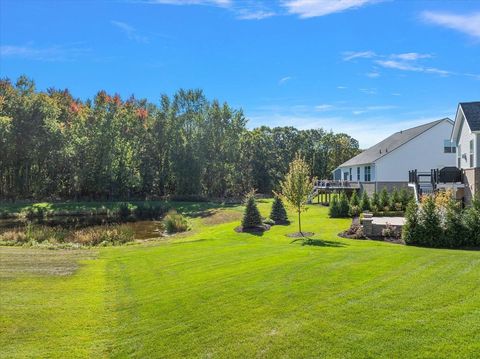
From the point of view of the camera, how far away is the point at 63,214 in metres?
40.6

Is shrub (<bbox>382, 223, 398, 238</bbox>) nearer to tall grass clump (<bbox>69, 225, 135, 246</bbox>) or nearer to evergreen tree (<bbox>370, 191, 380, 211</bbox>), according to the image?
evergreen tree (<bbox>370, 191, 380, 211</bbox>)

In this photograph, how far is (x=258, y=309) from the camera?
748 centimetres

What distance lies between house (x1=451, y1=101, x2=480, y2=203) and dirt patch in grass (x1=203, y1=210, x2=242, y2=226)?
57.9 ft

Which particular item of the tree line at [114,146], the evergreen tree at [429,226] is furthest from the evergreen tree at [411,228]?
the tree line at [114,146]

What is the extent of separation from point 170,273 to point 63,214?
33620 millimetres

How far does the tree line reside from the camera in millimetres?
46375

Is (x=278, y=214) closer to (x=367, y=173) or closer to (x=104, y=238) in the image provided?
(x=104, y=238)

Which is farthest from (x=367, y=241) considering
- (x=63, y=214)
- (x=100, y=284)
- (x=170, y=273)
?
(x=63, y=214)

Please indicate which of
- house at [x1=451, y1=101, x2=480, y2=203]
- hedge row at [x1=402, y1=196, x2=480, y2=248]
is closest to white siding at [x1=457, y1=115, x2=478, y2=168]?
house at [x1=451, y1=101, x2=480, y2=203]

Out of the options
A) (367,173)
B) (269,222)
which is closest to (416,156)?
(367,173)

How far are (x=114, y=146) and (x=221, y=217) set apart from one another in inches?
822

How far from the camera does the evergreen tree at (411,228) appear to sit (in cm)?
1449

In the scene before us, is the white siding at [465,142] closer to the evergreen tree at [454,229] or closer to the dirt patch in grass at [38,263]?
the evergreen tree at [454,229]

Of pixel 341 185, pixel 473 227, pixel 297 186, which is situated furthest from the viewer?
pixel 341 185
